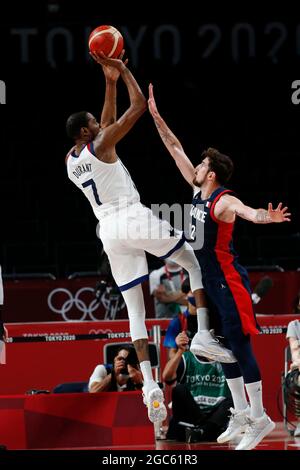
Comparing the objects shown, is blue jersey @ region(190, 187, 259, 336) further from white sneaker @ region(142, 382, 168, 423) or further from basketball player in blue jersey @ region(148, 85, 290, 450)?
white sneaker @ region(142, 382, 168, 423)

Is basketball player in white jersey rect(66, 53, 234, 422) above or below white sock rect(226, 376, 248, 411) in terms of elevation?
above

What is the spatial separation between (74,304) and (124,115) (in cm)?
646

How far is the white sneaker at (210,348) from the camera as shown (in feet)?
24.6

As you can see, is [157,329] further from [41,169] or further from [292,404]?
[41,169]

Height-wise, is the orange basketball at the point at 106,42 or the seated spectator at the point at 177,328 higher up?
the orange basketball at the point at 106,42

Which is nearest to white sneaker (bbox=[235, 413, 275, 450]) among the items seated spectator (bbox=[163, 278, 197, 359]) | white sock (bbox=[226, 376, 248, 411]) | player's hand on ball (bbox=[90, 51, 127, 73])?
white sock (bbox=[226, 376, 248, 411])

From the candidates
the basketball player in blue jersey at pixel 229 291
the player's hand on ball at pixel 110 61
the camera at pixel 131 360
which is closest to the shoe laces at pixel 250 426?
the basketball player in blue jersey at pixel 229 291

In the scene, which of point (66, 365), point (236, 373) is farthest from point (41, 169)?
point (236, 373)

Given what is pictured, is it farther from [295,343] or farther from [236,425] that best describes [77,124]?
[295,343]

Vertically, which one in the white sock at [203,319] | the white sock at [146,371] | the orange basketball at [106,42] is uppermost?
the orange basketball at [106,42]

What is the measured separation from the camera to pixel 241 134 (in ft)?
57.0

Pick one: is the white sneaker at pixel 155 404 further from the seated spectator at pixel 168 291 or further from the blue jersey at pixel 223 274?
the seated spectator at pixel 168 291

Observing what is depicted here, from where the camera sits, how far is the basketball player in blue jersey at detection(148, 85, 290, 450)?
748cm

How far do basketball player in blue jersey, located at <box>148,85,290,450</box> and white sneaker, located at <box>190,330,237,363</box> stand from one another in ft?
0.04
